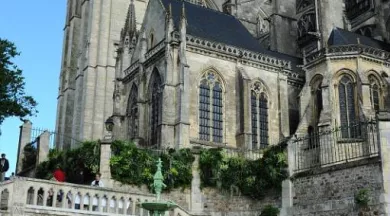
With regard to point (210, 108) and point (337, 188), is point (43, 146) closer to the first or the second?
point (210, 108)

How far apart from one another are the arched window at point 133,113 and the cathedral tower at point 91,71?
11.5 meters

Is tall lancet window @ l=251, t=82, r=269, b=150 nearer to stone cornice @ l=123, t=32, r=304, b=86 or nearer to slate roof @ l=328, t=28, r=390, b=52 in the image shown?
stone cornice @ l=123, t=32, r=304, b=86

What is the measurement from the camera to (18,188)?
43.8 ft

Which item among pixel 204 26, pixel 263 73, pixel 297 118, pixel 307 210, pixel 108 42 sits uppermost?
pixel 108 42

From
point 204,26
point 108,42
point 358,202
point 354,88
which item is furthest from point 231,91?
point 108,42

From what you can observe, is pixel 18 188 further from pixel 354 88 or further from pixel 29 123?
pixel 354 88

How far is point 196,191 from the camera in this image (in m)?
21.8

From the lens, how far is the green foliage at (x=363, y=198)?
16.3 m

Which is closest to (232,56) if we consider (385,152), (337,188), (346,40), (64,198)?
(346,40)

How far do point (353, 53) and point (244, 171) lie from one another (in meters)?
9.81

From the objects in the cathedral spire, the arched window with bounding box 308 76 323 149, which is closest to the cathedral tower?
the cathedral spire

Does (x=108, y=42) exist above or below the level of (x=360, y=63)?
above

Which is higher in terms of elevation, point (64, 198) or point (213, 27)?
point (213, 27)

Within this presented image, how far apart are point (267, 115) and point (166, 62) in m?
6.16
